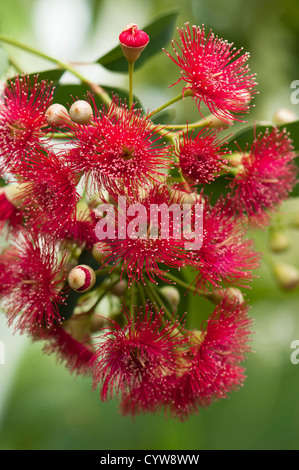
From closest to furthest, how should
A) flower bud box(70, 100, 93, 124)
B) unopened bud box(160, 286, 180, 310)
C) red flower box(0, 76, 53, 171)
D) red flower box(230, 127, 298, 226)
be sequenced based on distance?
flower bud box(70, 100, 93, 124)
red flower box(0, 76, 53, 171)
red flower box(230, 127, 298, 226)
unopened bud box(160, 286, 180, 310)

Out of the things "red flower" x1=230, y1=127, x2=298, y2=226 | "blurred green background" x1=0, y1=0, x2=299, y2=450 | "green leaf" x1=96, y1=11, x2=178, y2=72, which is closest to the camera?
"red flower" x1=230, y1=127, x2=298, y2=226

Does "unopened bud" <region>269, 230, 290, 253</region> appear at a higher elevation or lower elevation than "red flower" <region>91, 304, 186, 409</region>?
higher

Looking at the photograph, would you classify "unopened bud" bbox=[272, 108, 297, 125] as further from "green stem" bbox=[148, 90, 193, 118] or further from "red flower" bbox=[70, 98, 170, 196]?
"red flower" bbox=[70, 98, 170, 196]

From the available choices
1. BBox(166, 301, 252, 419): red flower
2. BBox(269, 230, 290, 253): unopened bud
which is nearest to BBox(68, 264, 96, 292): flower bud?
BBox(166, 301, 252, 419): red flower

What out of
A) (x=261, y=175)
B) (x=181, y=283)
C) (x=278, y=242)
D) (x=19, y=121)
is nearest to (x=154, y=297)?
(x=181, y=283)

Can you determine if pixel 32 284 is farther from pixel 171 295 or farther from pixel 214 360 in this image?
pixel 214 360

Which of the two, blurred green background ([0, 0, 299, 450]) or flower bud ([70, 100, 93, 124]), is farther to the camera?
blurred green background ([0, 0, 299, 450])
